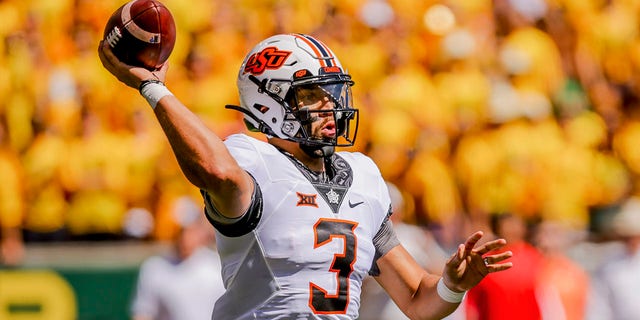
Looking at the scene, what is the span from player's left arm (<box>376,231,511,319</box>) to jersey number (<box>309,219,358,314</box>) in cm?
36

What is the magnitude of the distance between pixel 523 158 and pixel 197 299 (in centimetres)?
323

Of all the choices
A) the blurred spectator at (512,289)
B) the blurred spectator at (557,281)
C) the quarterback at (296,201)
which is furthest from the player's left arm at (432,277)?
the blurred spectator at (557,281)

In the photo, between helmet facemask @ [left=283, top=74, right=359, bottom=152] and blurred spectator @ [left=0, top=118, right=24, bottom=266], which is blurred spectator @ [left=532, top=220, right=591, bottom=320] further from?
helmet facemask @ [left=283, top=74, right=359, bottom=152]

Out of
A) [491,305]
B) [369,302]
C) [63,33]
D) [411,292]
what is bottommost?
[369,302]

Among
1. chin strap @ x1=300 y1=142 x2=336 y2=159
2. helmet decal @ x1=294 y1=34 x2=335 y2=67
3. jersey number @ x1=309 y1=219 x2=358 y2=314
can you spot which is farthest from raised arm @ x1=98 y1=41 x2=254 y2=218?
helmet decal @ x1=294 y1=34 x2=335 y2=67

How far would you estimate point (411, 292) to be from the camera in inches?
169

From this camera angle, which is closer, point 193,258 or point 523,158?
point 193,258

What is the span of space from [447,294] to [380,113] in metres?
6.30

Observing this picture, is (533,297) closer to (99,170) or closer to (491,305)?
(491,305)

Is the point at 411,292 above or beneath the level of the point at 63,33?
above

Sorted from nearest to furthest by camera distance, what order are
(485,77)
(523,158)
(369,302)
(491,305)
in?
(491,305), (369,302), (523,158), (485,77)

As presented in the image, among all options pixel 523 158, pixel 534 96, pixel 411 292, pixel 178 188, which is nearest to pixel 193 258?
pixel 178 188

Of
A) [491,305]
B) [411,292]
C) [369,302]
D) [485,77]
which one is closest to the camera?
[411,292]

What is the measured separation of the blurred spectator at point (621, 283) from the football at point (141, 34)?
20.3ft
